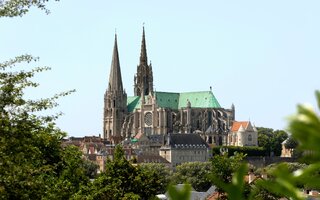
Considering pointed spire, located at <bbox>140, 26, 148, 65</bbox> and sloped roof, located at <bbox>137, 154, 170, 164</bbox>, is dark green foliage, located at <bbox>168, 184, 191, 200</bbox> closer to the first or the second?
sloped roof, located at <bbox>137, 154, 170, 164</bbox>

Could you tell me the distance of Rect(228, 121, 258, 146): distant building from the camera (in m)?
157

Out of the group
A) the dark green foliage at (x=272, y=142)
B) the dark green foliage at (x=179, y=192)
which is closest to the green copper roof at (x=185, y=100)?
the dark green foliage at (x=272, y=142)

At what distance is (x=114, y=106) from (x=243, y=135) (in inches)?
1310

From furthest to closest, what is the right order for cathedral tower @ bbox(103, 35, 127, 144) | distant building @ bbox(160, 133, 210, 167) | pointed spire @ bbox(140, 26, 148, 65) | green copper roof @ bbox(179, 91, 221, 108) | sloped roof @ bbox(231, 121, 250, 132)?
pointed spire @ bbox(140, 26, 148, 65), cathedral tower @ bbox(103, 35, 127, 144), green copper roof @ bbox(179, 91, 221, 108), sloped roof @ bbox(231, 121, 250, 132), distant building @ bbox(160, 133, 210, 167)

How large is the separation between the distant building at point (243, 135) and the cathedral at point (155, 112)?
5.84 feet

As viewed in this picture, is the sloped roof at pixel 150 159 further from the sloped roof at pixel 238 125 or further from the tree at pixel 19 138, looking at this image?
the tree at pixel 19 138

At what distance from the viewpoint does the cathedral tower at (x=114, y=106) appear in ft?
566

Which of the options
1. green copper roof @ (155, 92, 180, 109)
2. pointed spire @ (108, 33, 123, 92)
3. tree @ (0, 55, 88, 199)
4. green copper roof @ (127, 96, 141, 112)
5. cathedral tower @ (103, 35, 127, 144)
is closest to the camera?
tree @ (0, 55, 88, 199)

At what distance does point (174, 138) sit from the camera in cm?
14212

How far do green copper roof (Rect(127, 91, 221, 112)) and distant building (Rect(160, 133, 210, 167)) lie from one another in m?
23.0

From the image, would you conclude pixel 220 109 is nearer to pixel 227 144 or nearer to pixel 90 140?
pixel 227 144

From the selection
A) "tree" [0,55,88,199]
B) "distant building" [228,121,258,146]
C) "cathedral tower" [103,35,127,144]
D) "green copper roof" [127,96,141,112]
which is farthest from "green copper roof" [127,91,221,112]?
"tree" [0,55,88,199]

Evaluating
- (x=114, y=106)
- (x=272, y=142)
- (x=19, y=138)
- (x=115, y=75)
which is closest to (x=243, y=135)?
(x=272, y=142)

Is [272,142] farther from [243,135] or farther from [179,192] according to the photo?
[179,192]
